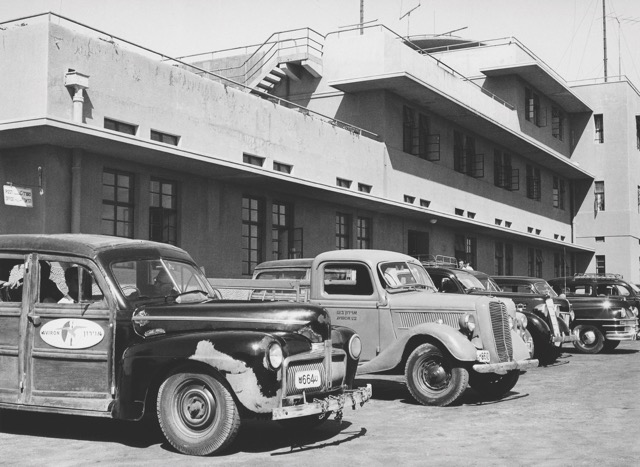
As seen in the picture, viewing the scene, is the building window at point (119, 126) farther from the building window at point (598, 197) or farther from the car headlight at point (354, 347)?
the building window at point (598, 197)

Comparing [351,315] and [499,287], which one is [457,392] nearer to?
[351,315]

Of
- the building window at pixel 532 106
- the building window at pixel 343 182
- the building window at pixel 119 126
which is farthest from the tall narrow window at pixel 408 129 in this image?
the building window at pixel 119 126

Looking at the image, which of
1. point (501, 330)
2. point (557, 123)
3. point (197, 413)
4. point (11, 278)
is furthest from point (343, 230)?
point (557, 123)

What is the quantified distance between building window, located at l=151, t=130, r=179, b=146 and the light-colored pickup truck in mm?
7164

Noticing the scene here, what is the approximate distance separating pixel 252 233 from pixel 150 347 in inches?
527

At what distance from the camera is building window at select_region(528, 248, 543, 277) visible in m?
40.9

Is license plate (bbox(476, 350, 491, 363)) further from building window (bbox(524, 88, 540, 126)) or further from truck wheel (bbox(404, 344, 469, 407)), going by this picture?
building window (bbox(524, 88, 540, 126))

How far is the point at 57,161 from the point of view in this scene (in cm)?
1521

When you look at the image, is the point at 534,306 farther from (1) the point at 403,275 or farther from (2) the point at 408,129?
(2) the point at 408,129

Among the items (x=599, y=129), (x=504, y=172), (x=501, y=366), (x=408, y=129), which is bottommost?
(x=501, y=366)

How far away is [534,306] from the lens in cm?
1698

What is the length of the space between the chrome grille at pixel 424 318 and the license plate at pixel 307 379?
3.95 m

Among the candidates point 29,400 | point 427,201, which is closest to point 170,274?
point 29,400

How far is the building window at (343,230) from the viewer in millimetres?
24312
